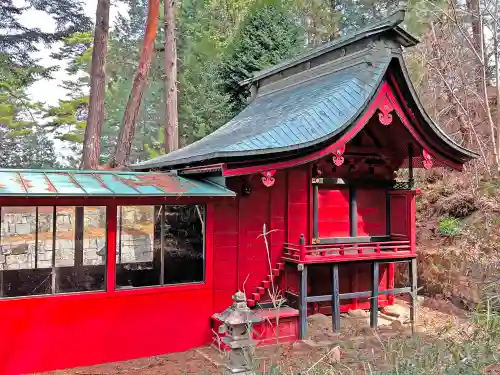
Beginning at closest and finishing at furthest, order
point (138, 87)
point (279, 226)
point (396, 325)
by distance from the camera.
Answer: point (396, 325) → point (279, 226) → point (138, 87)

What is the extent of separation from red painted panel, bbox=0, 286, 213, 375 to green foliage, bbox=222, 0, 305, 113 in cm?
1155

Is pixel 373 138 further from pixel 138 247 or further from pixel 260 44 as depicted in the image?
pixel 260 44

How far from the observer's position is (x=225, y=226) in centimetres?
732

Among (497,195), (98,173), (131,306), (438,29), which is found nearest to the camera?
(131,306)

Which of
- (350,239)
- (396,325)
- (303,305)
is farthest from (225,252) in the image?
(396,325)

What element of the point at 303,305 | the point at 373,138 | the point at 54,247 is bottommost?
the point at 303,305

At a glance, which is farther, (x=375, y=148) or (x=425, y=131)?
(x=375, y=148)

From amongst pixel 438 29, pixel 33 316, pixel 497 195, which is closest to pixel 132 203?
pixel 33 316

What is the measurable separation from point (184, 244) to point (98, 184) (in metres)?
1.64

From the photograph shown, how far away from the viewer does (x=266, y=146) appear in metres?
6.71

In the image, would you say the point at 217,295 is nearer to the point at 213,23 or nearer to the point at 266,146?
the point at 266,146

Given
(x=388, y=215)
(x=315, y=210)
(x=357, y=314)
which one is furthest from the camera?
(x=388, y=215)

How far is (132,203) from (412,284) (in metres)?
5.41

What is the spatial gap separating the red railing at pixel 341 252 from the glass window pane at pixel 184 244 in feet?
5.39
